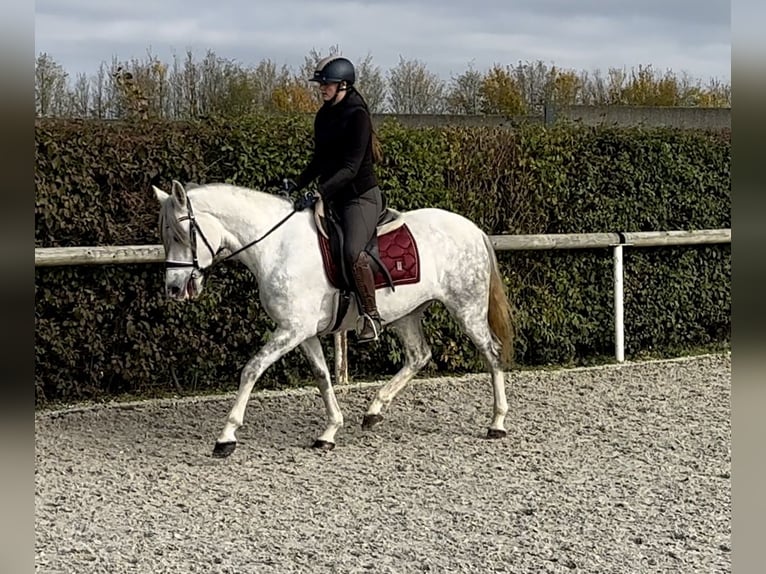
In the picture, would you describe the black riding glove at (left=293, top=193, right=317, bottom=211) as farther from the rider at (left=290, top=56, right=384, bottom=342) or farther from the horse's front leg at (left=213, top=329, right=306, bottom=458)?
the horse's front leg at (left=213, top=329, right=306, bottom=458)

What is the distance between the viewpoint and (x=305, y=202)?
248 inches

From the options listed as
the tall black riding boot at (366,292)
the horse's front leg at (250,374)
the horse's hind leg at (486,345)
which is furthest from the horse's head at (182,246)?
the horse's hind leg at (486,345)

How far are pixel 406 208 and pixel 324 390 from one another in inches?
110

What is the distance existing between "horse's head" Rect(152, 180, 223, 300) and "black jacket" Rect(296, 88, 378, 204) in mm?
823

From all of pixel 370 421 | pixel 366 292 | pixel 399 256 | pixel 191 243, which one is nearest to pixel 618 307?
pixel 370 421

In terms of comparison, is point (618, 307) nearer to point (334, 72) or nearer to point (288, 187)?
point (288, 187)

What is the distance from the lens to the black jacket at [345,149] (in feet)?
20.1

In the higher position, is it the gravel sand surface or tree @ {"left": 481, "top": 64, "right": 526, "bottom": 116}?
tree @ {"left": 481, "top": 64, "right": 526, "bottom": 116}

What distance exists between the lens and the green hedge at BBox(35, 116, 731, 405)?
7.81 metres

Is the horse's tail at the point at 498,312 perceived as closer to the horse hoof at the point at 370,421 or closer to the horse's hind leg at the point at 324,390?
the horse hoof at the point at 370,421

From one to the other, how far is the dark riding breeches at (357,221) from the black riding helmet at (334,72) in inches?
28.7

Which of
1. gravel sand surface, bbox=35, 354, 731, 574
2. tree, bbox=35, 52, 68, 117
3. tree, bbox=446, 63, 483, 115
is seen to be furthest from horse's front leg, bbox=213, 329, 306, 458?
tree, bbox=446, 63, 483, 115

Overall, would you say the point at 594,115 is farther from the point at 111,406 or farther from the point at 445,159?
the point at 111,406
